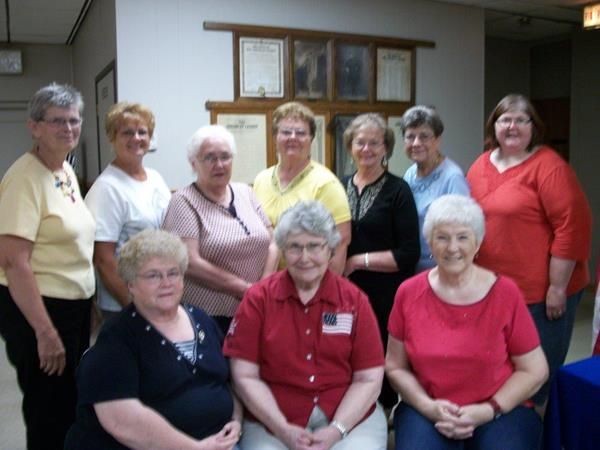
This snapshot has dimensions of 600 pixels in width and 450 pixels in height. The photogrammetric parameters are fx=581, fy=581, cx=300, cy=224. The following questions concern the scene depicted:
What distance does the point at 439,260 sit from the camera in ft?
6.43

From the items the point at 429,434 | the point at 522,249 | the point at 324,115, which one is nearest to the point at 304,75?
the point at 324,115

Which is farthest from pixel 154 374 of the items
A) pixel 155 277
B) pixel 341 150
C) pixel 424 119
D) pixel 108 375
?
pixel 341 150

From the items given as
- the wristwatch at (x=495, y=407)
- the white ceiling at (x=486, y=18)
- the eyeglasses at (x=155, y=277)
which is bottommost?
the wristwatch at (x=495, y=407)

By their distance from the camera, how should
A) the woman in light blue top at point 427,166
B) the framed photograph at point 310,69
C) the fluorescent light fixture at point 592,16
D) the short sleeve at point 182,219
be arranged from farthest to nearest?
the fluorescent light fixture at point 592,16, the framed photograph at point 310,69, the woman in light blue top at point 427,166, the short sleeve at point 182,219

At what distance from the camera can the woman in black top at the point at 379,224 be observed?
2.48 metres

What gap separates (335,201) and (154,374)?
43.0 inches

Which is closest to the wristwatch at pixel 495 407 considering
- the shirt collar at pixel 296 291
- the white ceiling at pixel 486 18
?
the shirt collar at pixel 296 291

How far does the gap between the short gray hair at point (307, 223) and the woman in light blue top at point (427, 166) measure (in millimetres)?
785

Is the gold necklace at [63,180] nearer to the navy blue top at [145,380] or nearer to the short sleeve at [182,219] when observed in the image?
the short sleeve at [182,219]

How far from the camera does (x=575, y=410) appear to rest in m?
1.89

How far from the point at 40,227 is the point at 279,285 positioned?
2.74 ft

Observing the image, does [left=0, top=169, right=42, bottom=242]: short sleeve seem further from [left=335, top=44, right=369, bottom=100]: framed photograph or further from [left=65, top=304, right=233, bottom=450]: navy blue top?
[left=335, top=44, right=369, bottom=100]: framed photograph

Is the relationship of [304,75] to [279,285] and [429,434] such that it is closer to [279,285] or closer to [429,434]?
[279,285]

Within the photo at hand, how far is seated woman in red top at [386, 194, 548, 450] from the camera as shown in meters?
1.85
